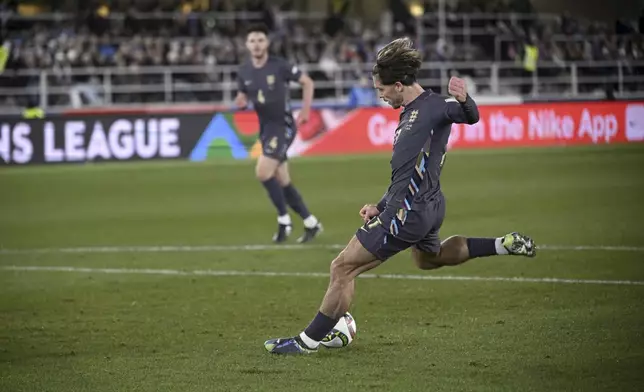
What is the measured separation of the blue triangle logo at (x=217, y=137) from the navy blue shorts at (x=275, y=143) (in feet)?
42.1

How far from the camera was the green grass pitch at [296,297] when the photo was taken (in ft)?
24.0

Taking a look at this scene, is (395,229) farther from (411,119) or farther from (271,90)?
(271,90)

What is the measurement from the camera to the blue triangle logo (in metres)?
27.4

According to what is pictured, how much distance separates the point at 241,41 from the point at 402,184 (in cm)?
2601

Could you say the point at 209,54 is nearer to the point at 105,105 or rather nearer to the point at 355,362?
the point at 105,105

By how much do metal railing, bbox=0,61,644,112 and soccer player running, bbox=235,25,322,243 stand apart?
49.8 feet

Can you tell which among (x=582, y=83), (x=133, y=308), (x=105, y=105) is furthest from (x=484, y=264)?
(x=582, y=83)

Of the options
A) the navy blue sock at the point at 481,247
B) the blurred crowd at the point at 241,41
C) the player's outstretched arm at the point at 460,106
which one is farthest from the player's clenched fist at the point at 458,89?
the blurred crowd at the point at 241,41

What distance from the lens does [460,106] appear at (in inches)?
297

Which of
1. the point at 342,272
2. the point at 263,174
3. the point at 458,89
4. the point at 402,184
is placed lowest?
the point at 263,174

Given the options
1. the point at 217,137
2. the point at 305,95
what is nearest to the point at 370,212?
the point at 305,95

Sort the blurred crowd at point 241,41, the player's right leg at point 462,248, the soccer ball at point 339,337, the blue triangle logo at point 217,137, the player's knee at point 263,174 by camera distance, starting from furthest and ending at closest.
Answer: the blurred crowd at point 241,41
the blue triangle logo at point 217,137
the player's knee at point 263,174
the player's right leg at point 462,248
the soccer ball at point 339,337

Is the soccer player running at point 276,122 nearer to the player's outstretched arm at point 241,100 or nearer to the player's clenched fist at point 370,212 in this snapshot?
the player's outstretched arm at point 241,100

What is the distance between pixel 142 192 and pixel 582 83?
16.4 metres
